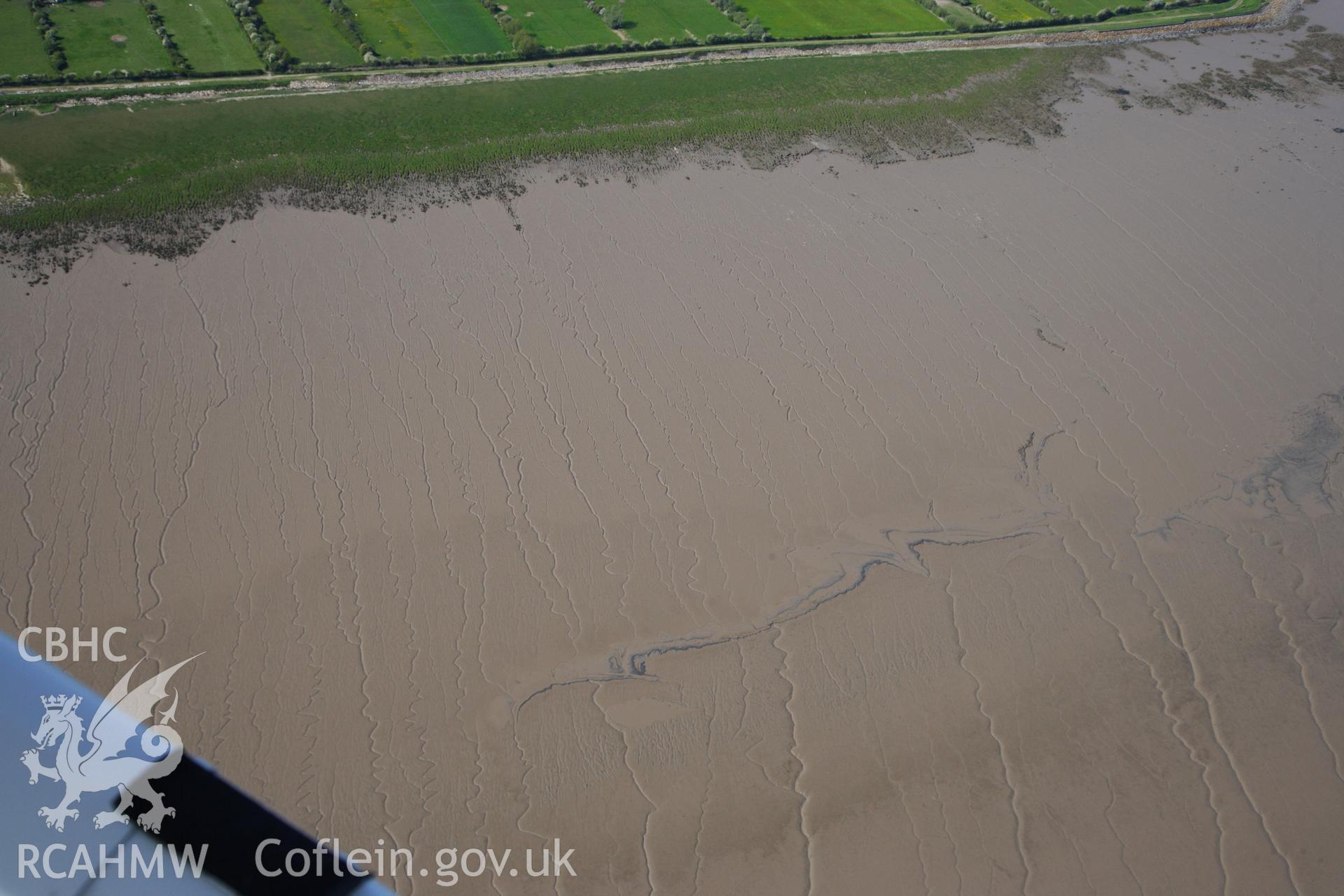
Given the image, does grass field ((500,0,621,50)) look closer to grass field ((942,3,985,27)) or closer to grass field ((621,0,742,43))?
grass field ((621,0,742,43))

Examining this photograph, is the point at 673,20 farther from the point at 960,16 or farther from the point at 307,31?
the point at 307,31

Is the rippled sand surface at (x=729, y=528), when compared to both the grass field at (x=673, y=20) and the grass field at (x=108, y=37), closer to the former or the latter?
the grass field at (x=108, y=37)

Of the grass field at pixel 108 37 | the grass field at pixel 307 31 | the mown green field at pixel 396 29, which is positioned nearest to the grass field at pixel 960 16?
the mown green field at pixel 396 29

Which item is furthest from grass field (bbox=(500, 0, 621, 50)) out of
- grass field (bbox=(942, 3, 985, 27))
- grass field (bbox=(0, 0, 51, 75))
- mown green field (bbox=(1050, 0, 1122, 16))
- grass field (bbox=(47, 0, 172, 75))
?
mown green field (bbox=(1050, 0, 1122, 16))

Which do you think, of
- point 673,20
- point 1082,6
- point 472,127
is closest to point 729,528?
point 472,127

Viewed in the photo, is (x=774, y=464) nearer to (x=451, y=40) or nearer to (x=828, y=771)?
(x=828, y=771)
